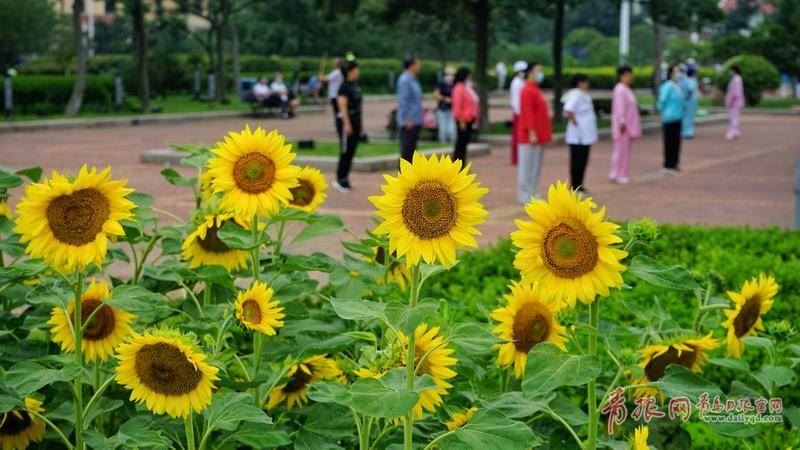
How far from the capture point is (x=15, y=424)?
3.35 meters

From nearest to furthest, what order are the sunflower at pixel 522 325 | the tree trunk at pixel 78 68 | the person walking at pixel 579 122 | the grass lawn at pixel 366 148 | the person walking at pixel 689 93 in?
1. the sunflower at pixel 522 325
2. the person walking at pixel 579 122
3. the grass lawn at pixel 366 148
4. the person walking at pixel 689 93
5. the tree trunk at pixel 78 68

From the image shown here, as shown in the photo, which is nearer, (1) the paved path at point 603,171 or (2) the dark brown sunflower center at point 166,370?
(2) the dark brown sunflower center at point 166,370

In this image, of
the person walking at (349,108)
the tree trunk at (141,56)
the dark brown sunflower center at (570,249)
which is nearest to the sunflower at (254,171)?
the dark brown sunflower center at (570,249)

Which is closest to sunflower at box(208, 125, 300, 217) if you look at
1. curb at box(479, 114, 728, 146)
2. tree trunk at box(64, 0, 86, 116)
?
curb at box(479, 114, 728, 146)

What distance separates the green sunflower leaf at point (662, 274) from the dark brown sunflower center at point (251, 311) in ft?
3.18

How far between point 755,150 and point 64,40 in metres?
45.4

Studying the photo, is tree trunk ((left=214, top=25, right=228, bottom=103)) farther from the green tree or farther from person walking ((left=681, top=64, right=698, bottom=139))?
person walking ((left=681, top=64, right=698, bottom=139))

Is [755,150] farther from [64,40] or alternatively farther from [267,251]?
[64,40]

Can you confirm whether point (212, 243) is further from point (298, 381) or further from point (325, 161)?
point (325, 161)

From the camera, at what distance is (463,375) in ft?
11.1

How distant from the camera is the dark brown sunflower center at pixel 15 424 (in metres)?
3.34

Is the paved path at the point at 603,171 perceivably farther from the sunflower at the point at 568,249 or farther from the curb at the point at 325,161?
the sunflower at the point at 568,249

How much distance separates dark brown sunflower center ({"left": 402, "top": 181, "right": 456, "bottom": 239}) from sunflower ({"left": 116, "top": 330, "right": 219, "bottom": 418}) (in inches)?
21.9

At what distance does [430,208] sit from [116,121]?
28246 millimetres
